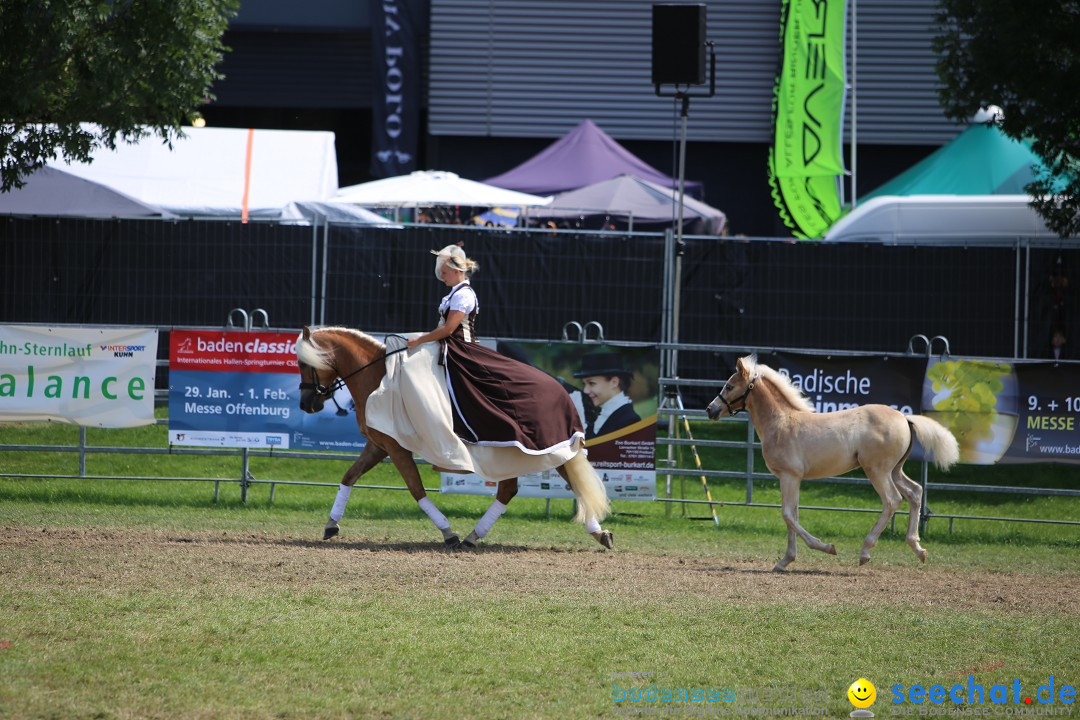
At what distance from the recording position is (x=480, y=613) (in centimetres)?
777

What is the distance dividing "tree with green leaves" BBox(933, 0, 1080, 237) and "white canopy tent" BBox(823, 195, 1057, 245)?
1.18m

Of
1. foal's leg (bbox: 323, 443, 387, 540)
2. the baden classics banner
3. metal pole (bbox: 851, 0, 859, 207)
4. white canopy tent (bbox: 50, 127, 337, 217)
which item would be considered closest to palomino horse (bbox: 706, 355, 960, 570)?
foal's leg (bbox: 323, 443, 387, 540)

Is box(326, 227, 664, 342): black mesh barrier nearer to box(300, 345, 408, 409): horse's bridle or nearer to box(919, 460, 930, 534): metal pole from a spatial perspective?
box(919, 460, 930, 534): metal pole

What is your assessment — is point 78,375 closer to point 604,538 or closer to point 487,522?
point 487,522

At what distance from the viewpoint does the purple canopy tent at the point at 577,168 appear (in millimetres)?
22672

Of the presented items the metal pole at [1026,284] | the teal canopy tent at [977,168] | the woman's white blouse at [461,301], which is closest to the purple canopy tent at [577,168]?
the teal canopy tent at [977,168]

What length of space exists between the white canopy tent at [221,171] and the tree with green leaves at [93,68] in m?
3.49

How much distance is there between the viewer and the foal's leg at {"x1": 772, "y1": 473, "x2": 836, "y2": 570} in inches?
393

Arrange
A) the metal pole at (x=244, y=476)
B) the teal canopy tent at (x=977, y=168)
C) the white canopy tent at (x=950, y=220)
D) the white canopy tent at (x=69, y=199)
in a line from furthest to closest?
1. the teal canopy tent at (x=977, y=168)
2. the white canopy tent at (x=69, y=199)
3. the white canopy tent at (x=950, y=220)
4. the metal pole at (x=244, y=476)

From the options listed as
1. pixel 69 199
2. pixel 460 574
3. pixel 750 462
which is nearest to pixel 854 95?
pixel 750 462

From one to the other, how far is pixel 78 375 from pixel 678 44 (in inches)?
292

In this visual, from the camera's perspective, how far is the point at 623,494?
12758 mm

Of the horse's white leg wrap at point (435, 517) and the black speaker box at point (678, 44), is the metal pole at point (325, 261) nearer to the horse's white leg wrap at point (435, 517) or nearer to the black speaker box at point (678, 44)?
the black speaker box at point (678, 44)

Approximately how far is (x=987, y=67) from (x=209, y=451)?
32.7 ft
